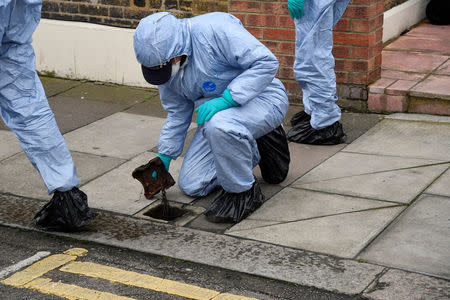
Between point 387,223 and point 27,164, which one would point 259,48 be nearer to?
point 387,223

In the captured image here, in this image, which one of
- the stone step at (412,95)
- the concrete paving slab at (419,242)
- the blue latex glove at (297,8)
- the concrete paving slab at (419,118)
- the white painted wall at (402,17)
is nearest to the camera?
the concrete paving slab at (419,242)

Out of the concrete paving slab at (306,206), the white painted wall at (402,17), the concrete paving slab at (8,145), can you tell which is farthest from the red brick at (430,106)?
the concrete paving slab at (8,145)

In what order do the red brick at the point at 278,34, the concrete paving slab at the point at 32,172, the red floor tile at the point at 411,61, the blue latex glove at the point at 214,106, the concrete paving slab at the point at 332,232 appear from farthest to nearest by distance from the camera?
the red floor tile at the point at 411,61 → the red brick at the point at 278,34 → the concrete paving slab at the point at 32,172 → the blue latex glove at the point at 214,106 → the concrete paving slab at the point at 332,232

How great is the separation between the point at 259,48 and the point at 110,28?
3.58m

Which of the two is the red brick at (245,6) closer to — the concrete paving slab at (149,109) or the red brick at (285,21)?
the red brick at (285,21)

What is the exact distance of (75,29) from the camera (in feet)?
27.0

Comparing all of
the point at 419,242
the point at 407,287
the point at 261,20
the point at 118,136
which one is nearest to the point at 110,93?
the point at 118,136

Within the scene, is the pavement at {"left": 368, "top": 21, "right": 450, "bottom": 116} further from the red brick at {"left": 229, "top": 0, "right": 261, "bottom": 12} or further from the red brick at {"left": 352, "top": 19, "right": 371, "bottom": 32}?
the red brick at {"left": 229, "top": 0, "right": 261, "bottom": 12}

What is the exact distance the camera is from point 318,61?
6.25 meters

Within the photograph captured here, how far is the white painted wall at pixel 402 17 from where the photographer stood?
8.59 m

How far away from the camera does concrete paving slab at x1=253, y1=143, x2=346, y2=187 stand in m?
5.67

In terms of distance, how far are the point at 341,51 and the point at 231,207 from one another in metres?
2.61

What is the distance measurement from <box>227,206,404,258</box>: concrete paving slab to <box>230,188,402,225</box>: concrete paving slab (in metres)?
0.08

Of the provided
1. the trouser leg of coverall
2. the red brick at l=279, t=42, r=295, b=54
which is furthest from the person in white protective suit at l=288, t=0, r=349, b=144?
the trouser leg of coverall
